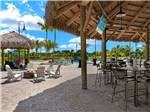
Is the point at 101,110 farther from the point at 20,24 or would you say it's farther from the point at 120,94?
the point at 20,24

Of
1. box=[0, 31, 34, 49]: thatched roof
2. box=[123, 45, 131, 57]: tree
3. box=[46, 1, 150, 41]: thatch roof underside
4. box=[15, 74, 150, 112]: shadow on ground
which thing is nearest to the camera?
box=[15, 74, 150, 112]: shadow on ground

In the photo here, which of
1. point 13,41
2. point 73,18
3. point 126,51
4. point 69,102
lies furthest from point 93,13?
point 126,51

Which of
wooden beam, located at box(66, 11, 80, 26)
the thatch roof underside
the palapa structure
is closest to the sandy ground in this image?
the palapa structure

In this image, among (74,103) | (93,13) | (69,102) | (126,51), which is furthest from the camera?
(126,51)

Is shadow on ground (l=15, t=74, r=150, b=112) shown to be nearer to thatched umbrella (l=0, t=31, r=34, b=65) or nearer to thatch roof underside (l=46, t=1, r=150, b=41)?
thatch roof underside (l=46, t=1, r=150, b=41)

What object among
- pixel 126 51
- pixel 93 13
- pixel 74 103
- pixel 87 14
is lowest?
pixel 74 103

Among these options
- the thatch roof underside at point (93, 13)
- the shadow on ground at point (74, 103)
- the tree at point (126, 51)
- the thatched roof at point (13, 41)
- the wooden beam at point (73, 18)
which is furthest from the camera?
the tree at point (126, 51)

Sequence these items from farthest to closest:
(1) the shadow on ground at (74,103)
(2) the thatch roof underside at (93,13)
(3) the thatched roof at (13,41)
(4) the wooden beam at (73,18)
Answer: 1. (3) the thatched roof at (13,41)
2. (4) the wooden beam at (73,18)
3. (2) the thatch roof underside at (93,13)
4. (1) the shadow on ground at (74,103)

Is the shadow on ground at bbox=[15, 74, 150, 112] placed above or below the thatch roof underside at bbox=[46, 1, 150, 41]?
below

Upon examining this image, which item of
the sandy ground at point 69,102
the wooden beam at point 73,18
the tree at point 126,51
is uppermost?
the wooden beam at point 73,18

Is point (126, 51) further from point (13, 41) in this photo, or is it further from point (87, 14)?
point (87, 14)

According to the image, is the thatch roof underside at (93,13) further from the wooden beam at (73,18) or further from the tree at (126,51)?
the tree at (126,51)

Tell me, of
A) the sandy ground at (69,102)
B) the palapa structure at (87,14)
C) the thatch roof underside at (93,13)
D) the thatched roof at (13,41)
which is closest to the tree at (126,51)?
the thatched roof at (13,41)

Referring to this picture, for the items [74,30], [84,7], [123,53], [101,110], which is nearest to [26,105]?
[101,110]
